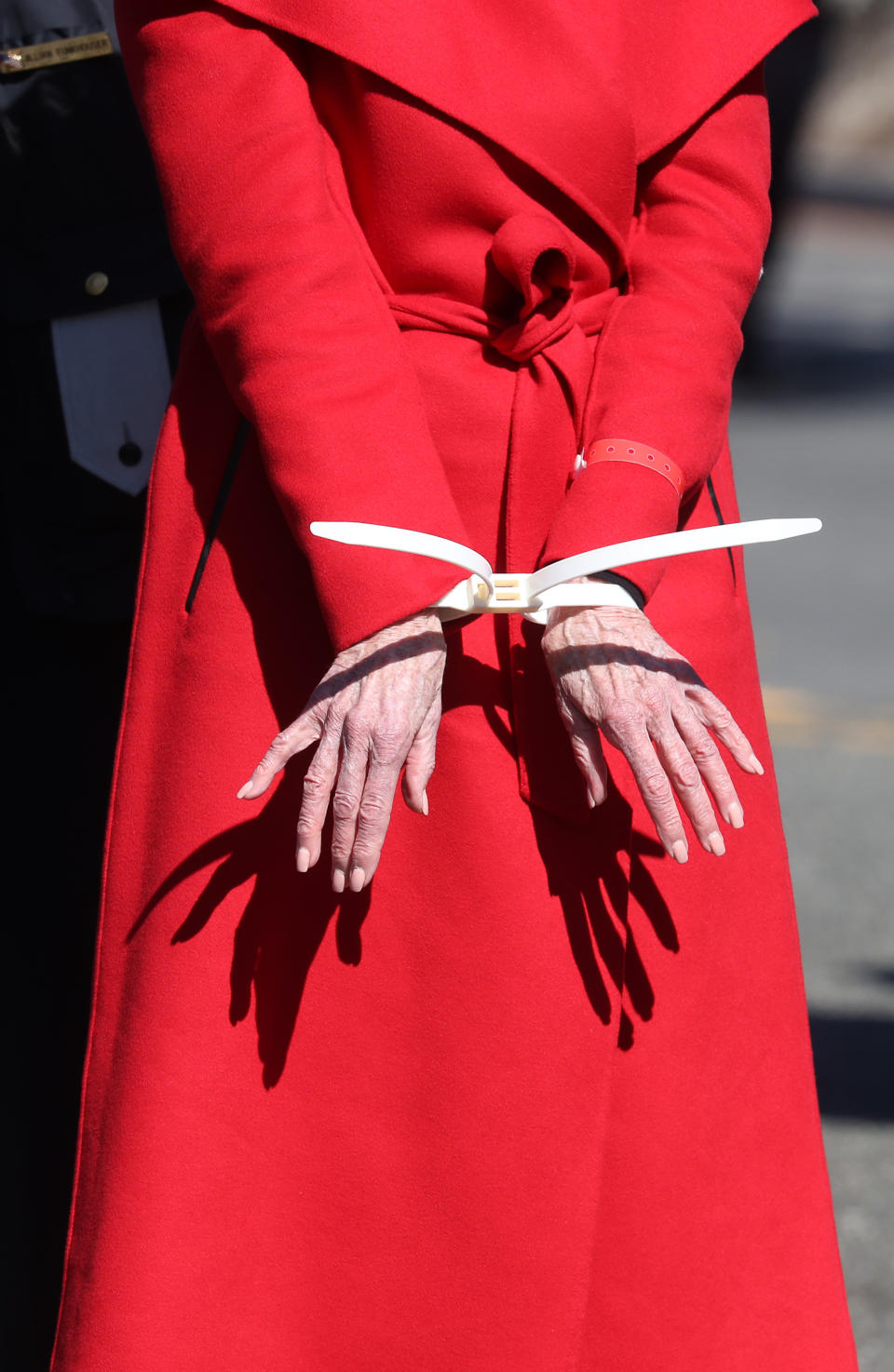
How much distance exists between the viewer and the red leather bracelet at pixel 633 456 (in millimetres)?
1310

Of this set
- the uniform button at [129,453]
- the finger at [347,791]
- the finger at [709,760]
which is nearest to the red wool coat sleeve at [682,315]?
the finger at [709,760]

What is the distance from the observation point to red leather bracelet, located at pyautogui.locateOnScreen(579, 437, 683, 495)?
1310mm

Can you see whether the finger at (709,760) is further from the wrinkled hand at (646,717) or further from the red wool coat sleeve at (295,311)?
the red wool coat sleeve at (295,311)

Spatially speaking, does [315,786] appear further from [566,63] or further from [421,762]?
[566,63]

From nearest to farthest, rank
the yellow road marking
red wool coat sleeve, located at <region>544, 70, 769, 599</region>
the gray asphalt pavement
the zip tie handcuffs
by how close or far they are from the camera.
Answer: the zip tie handcuffs < red wool coat sleeve, located at <region>544, 70, 769, 599</region> < the gray asphalt pavement < the yellow road marking

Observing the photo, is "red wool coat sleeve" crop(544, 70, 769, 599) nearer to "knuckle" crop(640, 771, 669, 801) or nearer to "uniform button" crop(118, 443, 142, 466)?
"knuckle" crop(640, 771, 669, 801)

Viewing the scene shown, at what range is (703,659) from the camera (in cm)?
143

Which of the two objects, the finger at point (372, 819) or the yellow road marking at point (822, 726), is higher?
the yellow road marking at point (822, 726)

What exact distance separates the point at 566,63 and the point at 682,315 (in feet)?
0.77

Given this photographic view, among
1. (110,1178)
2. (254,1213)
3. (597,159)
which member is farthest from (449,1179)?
(597,159)

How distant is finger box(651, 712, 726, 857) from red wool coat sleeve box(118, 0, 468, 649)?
213 mm

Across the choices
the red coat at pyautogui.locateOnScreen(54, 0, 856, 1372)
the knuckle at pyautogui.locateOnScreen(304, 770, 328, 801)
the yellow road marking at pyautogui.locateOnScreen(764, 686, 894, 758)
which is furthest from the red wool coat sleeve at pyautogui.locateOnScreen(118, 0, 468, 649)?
the yellow road marking at pyautogui.locateOnScreen(764, 686, 894, 758)

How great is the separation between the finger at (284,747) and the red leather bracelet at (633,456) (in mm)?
331

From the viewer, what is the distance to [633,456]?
4.30 feet
